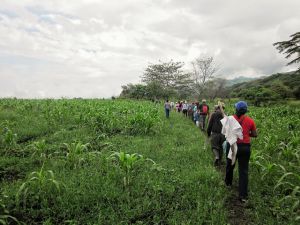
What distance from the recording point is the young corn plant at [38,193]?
16.8 feet

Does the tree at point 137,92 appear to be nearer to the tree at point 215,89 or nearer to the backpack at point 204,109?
the tree at point 215,89

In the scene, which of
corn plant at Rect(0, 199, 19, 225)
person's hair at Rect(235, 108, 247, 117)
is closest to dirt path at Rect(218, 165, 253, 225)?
person's hair at Rect(235, 108, 247, 117)

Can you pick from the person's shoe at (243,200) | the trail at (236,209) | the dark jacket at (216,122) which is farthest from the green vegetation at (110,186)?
the dark jacket at (216,122)

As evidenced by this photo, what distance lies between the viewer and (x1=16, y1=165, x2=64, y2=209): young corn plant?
512 centimetres

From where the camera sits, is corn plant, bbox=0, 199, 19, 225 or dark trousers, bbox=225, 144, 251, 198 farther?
dark trousers, bbox=225, 144, 251, 198

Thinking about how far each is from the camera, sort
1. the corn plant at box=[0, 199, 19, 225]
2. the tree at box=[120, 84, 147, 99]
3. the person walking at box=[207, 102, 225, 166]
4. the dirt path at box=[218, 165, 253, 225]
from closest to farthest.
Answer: the corn plant at box=[0, 199, 19, 225] < the dirt path at box=[218, 165, 253, 225] < the person walking at box=[207, 102, 225, 166] < the tree at box=[120, 84, 147, 99]

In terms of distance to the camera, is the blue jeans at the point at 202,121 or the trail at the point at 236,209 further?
the blue jeans at the point at 202,121

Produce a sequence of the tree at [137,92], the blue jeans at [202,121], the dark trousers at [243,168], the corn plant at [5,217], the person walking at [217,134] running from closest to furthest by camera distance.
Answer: the corn plant at [5,217], the dark trousers at [243,168], the person walking at [217,134], the blue jeans at [202,121], the tree at [137,92]

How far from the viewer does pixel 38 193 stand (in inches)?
211

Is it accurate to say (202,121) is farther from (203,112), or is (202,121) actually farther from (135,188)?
(135,188)

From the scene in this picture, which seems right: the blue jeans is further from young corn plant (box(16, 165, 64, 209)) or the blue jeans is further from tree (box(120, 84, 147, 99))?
tree (box(120, 84, 147, 99))

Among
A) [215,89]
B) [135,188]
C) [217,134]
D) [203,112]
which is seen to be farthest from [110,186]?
[215,89]

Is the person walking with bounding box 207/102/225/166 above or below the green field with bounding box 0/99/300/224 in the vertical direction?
above

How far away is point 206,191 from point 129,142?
515 centimetres
